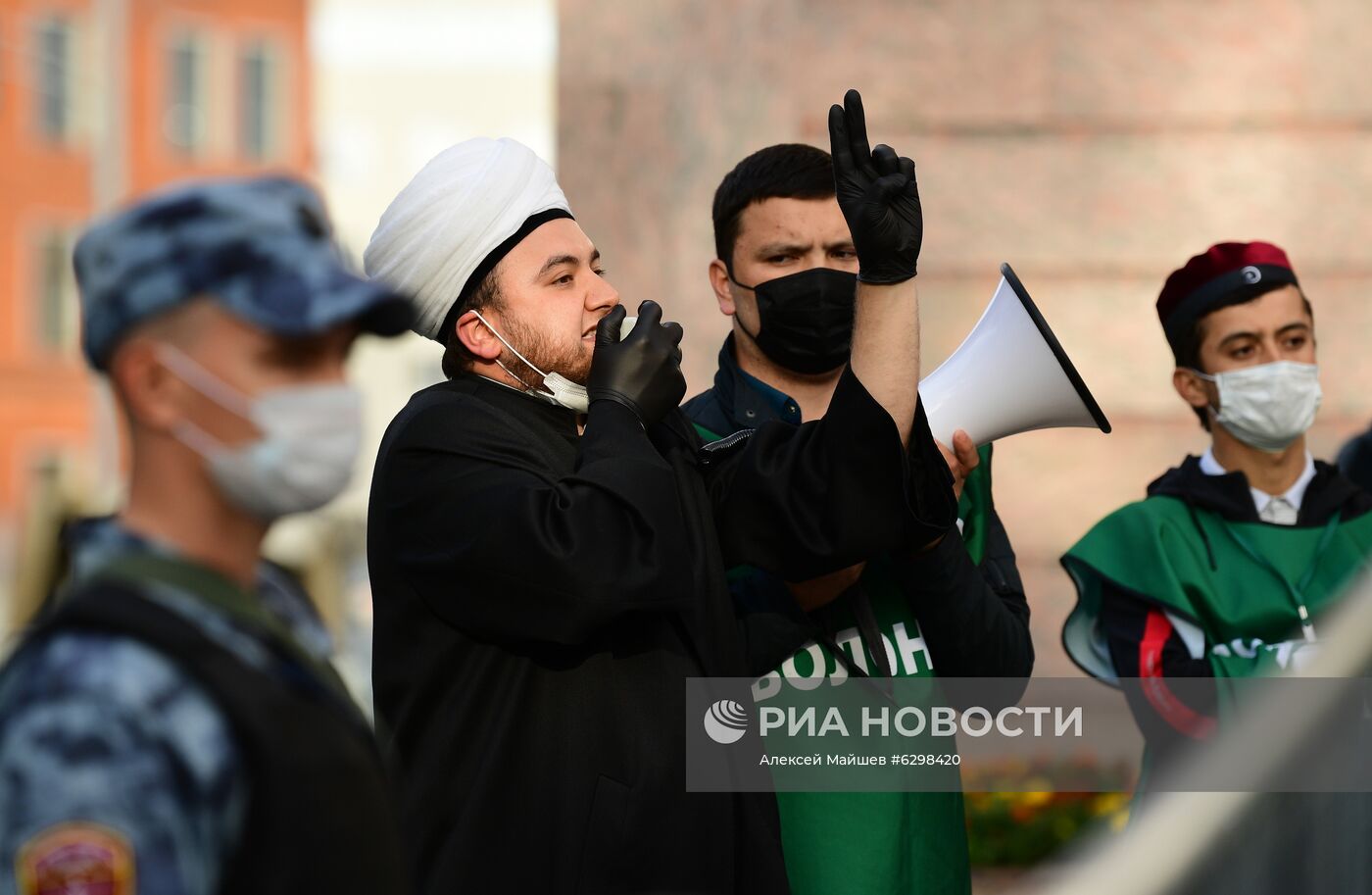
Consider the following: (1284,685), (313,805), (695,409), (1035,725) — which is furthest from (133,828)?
(1035,725)

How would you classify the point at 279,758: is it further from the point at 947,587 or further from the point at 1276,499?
the point at 1276,499

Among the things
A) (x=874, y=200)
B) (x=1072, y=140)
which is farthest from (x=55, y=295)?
(x=874, y=200)

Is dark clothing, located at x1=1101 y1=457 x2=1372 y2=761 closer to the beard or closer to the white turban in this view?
the beard

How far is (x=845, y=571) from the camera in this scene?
3.27m

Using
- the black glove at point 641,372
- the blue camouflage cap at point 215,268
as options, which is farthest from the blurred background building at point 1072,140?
the blue camouflage cap at point 215,268

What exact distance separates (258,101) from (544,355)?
36976 millimetres

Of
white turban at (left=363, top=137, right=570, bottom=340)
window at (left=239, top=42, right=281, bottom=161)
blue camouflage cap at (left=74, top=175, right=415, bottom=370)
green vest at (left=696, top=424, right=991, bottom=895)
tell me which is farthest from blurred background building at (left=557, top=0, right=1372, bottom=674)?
window at (left=239, top=42, right=281, bottom=161)

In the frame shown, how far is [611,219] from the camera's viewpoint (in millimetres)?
6285

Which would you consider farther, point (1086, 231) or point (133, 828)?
point (1086, 231)

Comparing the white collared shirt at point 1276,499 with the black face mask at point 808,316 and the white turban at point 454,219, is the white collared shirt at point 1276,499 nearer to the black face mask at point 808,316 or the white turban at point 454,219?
the black face mask at point 808,316

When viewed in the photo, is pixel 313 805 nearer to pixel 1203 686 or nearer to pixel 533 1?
pixel 1203 686

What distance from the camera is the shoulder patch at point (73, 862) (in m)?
1.63

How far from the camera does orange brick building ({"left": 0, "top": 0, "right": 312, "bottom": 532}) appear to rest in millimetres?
35250

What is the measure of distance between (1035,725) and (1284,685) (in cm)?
321
